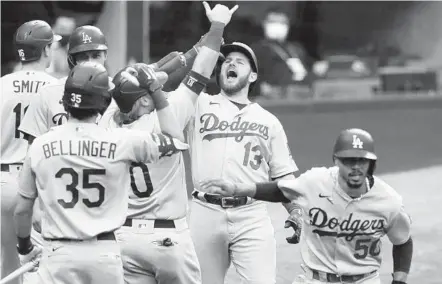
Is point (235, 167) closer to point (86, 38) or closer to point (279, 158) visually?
point (279, 158)

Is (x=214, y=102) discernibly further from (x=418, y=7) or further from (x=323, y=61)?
(x=418, y=7)

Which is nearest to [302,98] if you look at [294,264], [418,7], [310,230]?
[418,7]

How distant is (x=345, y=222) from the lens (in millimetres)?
6465

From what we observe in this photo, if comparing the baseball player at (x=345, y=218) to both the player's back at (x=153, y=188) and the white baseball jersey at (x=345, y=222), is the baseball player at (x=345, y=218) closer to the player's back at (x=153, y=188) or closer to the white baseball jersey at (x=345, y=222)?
the white baseball jersey at (x=345, y=222)

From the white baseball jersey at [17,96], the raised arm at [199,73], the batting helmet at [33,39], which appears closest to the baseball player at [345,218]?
the raised arm at [199,73]

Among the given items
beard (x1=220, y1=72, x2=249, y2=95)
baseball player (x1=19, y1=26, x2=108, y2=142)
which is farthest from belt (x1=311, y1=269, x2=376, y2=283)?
baseball player (x1=19, y1=26, x2=108, y2=142)

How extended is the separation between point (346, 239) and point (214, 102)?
6.09ft

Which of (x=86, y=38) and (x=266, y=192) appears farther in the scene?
(x=86, y=38)

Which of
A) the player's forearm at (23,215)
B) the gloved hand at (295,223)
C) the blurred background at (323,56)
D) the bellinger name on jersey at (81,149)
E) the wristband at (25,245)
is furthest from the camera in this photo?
the blurred background at (323,56)

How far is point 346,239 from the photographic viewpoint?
6496 millimetres

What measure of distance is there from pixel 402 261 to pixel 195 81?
67.6 inches

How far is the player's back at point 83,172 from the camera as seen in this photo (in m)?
6.01

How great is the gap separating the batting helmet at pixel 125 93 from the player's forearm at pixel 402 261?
5.76 feet

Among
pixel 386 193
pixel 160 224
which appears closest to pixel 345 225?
pixel 386 193
